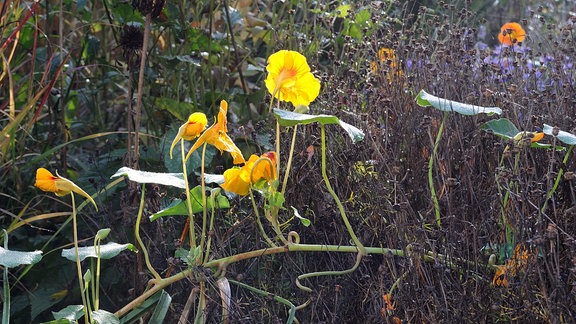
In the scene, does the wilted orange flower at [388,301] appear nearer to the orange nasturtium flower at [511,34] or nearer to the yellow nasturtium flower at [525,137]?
the yellow nasturtium flower at [525,137]

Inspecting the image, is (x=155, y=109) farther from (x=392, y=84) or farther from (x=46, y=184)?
(x=46, y=184)

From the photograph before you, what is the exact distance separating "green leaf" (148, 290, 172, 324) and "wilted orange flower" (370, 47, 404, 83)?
842 millimetres

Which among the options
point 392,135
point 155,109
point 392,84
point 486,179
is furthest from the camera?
point 155,109

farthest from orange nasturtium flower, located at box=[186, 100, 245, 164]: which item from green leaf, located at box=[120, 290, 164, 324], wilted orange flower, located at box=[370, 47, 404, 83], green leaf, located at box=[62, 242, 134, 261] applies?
wilted orange flower, located at box=[370, 47, 404, 83]

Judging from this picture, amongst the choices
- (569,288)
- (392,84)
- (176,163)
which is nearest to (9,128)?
(176,163)

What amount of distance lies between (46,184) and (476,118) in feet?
3.12

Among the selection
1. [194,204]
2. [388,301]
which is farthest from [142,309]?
[388,301]

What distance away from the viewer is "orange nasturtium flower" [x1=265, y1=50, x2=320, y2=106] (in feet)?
5.50

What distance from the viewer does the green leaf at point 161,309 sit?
158 cm

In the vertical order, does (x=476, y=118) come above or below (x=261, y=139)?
above

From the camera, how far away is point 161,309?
5.24 ft

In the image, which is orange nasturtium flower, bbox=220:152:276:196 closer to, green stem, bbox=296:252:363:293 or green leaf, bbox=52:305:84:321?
green stem, bbox=296:252:363:293

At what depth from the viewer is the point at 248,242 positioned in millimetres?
1832

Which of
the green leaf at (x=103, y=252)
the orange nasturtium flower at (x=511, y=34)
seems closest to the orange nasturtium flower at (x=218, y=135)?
the green leaf at (x=103, y=252)
